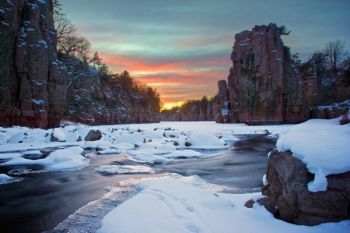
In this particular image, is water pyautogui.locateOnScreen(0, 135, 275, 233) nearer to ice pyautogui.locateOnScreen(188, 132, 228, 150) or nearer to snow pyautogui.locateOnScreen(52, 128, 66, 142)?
ice pyautogui.locateOnScreen(188, 132, 228, 150)

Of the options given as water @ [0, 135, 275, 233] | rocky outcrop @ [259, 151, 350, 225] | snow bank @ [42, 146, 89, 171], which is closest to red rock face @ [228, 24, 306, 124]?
water @ [0, 135, 275, 233]

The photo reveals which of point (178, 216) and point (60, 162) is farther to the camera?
point (60, 162)

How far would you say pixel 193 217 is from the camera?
5523 millimetres

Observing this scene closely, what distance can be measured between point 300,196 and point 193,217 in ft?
6.26

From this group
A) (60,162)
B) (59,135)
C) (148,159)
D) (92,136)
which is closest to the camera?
(60,162)

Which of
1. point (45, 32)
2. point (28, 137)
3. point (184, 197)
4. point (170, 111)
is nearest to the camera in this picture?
point (184, 197)

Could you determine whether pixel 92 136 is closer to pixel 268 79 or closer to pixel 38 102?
pixel 38 102

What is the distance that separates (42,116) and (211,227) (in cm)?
2967

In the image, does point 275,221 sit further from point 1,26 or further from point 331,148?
point 1,26

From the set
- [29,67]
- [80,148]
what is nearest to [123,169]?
[80,148]

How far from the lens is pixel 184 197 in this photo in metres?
6.84

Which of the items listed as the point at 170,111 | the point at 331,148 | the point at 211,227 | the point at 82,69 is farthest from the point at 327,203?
the point at 170,111

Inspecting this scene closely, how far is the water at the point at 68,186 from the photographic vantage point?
6.53m

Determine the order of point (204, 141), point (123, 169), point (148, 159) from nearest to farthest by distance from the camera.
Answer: point (123, 169) < point (148, 159) < point (204, 141)
